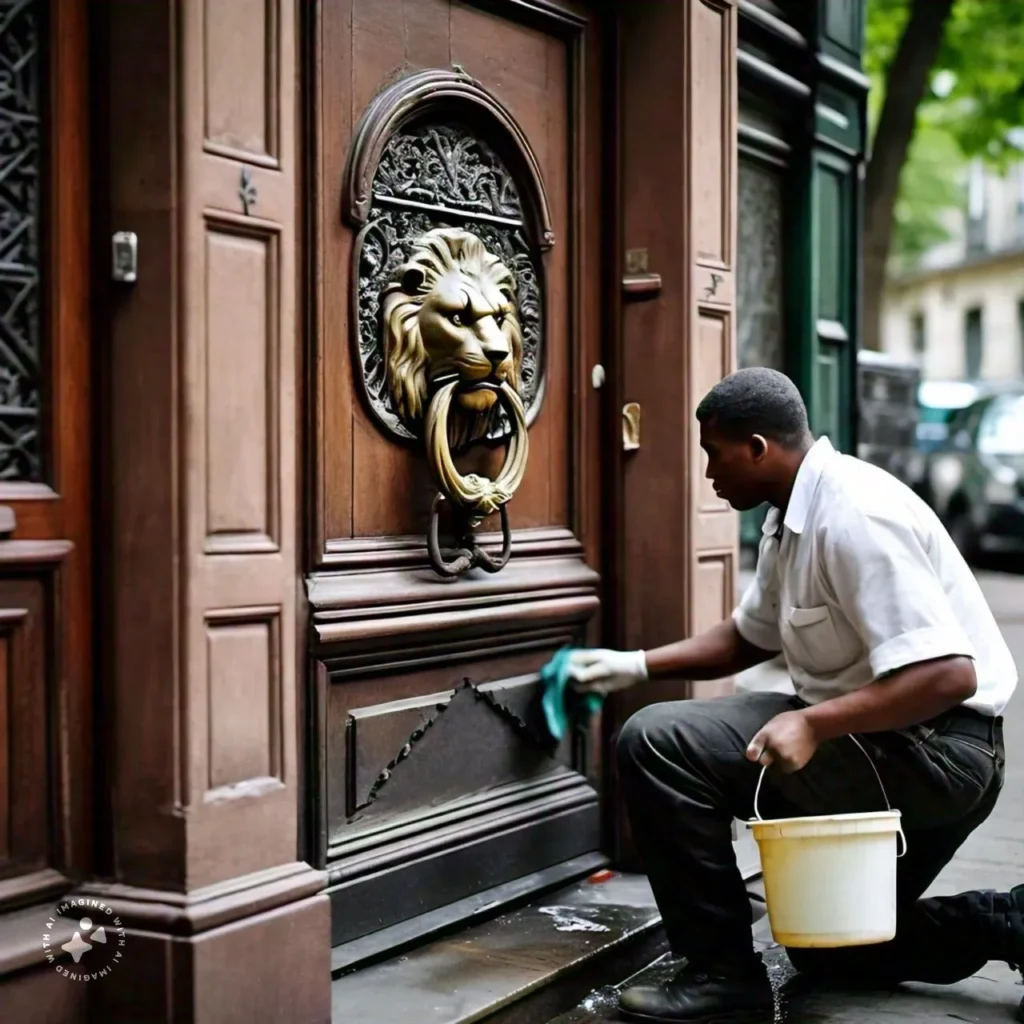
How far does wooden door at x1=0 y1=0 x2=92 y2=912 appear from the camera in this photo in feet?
10.6

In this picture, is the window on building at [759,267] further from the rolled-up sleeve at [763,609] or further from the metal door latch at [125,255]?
the metal door latch at [125,255]

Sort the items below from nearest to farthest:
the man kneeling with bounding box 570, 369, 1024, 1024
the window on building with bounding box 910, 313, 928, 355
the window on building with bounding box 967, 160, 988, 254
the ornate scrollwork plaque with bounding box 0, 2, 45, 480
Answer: the ornate scrollwork plaque with bounding box 0, 2, 45, 480
the man kneeling with bounding box 570, 369, 1024, 1024
the window on building with bounding box 967, 160, 988, 254
the window on building with bounding box 910, 313, 928, 355

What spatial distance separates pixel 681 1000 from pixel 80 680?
5.25 feet

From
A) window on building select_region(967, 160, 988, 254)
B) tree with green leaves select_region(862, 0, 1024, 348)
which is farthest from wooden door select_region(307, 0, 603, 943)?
window on building select_region(967, 160, 988, 254)

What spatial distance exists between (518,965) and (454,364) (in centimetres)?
156

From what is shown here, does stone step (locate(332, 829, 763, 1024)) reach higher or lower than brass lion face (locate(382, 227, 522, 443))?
lower

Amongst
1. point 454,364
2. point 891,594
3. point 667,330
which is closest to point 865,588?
point 891,594

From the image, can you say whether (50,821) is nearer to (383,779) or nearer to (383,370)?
(383,779)


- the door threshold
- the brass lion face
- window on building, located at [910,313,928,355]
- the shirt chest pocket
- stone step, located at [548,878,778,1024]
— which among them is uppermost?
window on building, located at [910,313,928,355]

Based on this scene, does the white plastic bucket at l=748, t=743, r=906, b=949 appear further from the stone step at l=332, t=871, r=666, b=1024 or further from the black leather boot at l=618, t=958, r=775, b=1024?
the stone step at l=332, t=871, r=666, b=1024

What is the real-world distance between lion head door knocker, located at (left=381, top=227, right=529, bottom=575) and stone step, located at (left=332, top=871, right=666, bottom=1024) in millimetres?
986

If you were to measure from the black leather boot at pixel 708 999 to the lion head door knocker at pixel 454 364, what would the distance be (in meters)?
1.20

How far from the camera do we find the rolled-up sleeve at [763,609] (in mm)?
4051

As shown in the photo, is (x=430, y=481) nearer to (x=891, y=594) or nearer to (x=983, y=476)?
(x=891, y=594)
